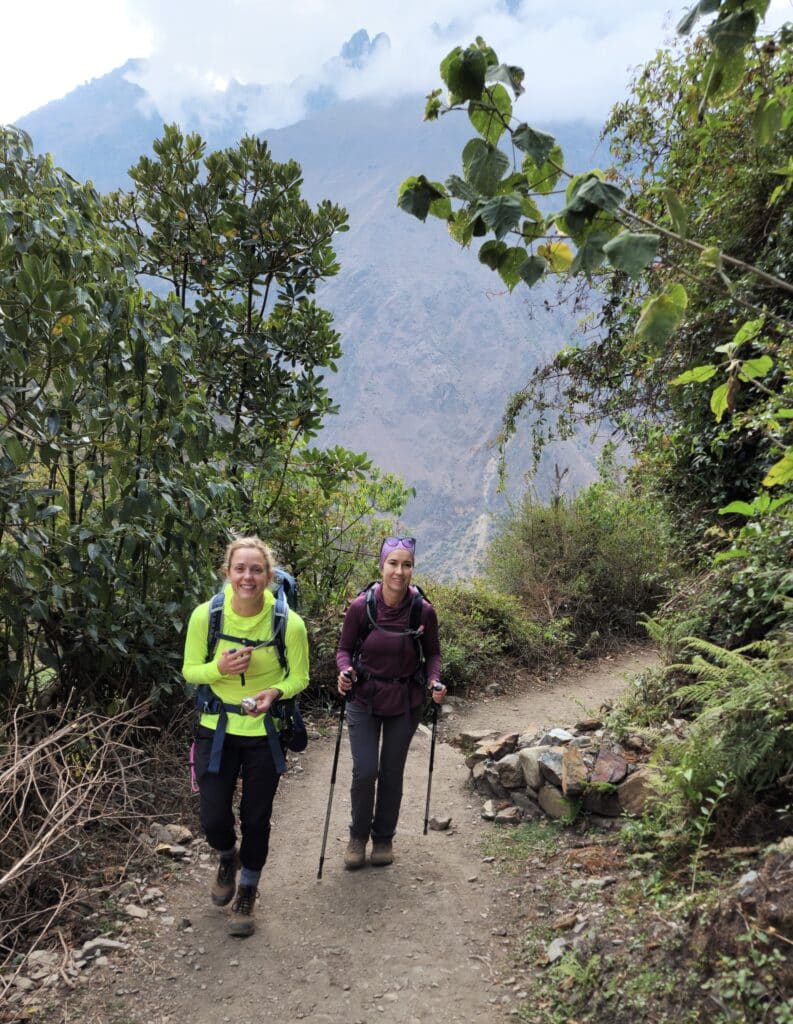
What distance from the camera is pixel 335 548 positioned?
8.46 meters

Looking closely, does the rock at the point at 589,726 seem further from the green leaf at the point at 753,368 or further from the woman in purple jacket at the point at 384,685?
the green leaf at the point at 753,368

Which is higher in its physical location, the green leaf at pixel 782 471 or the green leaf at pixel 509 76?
the green leaf at pixel 509 76

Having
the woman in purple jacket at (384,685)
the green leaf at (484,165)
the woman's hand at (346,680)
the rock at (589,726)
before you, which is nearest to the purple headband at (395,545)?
the woman in purple jacket at (384,685)

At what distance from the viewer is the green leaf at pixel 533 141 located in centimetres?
122

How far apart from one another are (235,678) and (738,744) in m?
2.59

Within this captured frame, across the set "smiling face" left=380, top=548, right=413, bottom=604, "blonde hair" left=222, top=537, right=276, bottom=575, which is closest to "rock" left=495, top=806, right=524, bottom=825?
"smiling face" left=380, top=548, right=413, bottom=604

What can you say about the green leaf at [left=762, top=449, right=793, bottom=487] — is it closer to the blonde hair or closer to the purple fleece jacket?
the blonde hair

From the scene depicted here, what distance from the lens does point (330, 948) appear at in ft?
11.6

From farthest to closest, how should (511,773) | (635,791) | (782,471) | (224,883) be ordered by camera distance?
(511,773) → (635,791) → (224,883) → (782,471)

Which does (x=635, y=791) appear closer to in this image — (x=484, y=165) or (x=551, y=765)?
(x=551, y=765)

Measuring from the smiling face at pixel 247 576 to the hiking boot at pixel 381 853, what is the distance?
1971 mm

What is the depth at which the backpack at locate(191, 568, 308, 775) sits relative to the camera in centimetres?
352

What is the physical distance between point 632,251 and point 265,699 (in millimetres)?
2921

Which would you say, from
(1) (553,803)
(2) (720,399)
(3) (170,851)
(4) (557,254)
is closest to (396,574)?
(1) (553,803)
